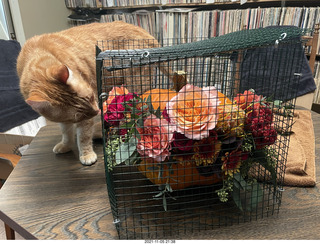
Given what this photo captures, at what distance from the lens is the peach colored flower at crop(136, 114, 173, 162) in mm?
559

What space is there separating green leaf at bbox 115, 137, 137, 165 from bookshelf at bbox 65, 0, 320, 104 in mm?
1504

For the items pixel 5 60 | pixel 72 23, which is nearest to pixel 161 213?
pixel 5 60

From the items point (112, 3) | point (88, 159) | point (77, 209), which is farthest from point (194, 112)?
point (112, 3)

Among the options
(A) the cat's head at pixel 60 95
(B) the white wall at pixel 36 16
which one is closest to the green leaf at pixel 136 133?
(A) the cat's head at pixel 60 95

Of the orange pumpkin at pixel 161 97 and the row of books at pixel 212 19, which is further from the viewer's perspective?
the row of books at pixel 212 19

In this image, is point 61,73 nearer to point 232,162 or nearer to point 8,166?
point 232,162

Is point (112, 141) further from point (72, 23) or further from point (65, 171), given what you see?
point (72, 23)

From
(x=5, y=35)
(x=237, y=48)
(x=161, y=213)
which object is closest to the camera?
(x=237, y=48)

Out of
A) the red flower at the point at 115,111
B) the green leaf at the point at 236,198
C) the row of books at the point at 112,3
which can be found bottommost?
the green leaf at the point at 236,198

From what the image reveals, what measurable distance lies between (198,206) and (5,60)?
196 cm

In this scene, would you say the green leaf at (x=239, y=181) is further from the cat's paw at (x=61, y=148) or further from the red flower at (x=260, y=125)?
the cat's paw at (x=61, y=148)

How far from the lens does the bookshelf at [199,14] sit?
80.5 inches

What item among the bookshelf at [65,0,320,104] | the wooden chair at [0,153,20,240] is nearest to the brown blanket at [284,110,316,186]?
the bookshelf at [65,0,320,104]
